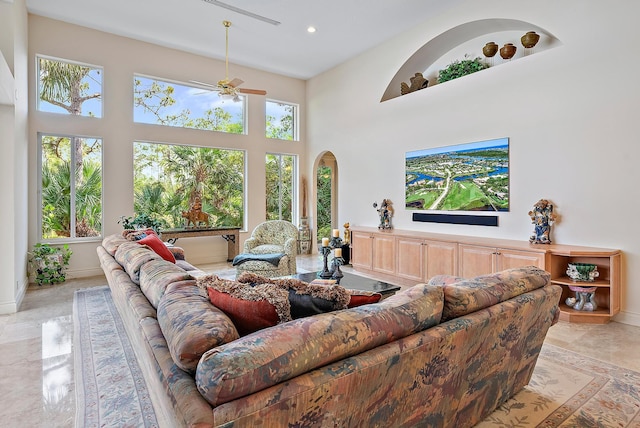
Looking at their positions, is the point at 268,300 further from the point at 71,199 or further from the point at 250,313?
the point at 71,199

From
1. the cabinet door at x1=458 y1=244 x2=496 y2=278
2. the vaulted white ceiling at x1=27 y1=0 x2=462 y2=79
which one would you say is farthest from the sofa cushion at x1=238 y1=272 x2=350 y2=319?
the vaulted white ceiling at x1=27 y1=0 x2=462 y2=79

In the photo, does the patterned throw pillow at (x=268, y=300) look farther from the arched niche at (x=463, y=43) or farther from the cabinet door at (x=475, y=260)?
the arched niche at (x=463, y=43)

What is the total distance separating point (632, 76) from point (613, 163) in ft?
2.89

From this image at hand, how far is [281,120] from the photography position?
8.01 m

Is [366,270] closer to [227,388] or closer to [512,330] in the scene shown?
[512,330]

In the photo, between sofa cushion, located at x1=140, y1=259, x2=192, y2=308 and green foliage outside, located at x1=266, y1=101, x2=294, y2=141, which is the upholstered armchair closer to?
sofa cushion, located at x1=140, y1=259, x2=192, y2=308

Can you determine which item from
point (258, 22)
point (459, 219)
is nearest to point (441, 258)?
point (459, 219)

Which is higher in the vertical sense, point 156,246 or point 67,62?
point 67,62

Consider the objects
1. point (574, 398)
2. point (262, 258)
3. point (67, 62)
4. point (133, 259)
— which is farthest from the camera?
point (67, 62)

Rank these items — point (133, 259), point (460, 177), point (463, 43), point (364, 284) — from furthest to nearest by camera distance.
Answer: point (463, 43) < point (460, 177) < point (364, 284) < point (133, 259)

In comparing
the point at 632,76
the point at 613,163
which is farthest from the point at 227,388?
the point at 632,76

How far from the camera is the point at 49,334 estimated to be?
3305mm

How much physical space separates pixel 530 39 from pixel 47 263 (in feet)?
23.6

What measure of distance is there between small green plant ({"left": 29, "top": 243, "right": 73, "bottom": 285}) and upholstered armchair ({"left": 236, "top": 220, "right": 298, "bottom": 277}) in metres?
2.79
